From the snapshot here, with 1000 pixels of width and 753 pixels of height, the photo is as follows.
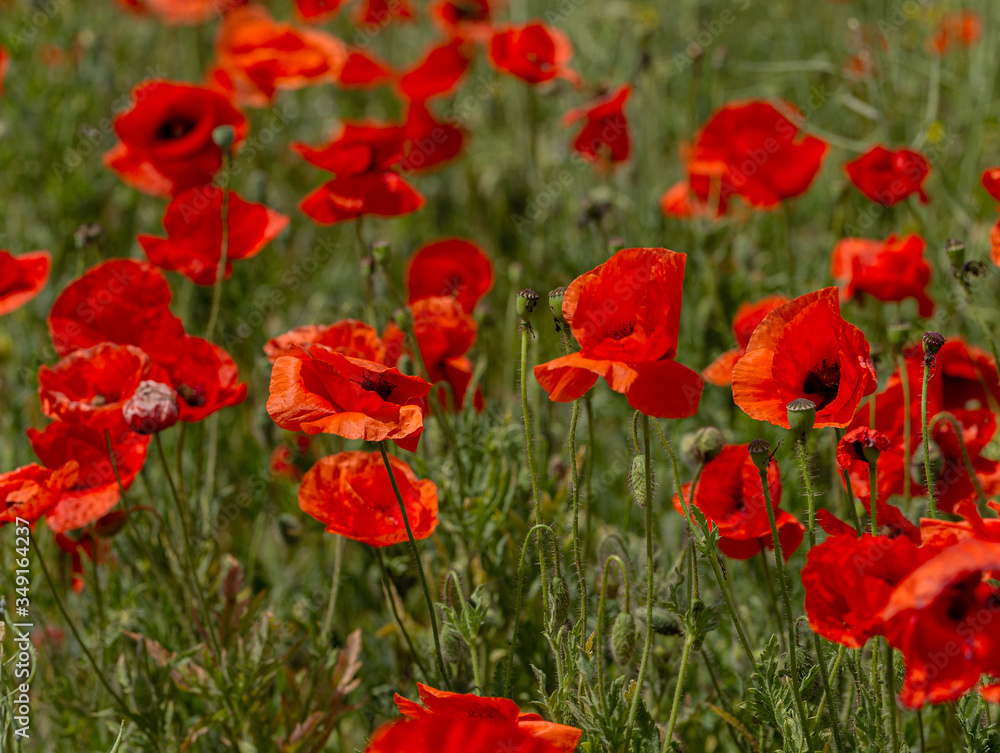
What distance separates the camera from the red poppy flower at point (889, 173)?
2320 mm

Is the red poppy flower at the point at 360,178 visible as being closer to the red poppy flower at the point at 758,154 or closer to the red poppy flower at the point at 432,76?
the red poppy flower at the point at 758,154

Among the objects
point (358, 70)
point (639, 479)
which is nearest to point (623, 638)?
point (639, 479)

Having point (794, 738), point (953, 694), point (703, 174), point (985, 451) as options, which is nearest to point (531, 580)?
point (794, 738)

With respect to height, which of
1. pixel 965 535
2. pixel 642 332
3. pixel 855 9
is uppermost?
pixel 855 9

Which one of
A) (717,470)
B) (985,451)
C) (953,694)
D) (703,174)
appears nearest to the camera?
(953,694)

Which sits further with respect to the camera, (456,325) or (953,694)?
(456,325)

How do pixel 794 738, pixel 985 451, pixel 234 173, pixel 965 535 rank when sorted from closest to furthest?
Answer: pixel 965 535, pixel 794 738, pixel 985 451, pixel 234 173

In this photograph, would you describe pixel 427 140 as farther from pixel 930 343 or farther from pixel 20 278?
pixel 930 343

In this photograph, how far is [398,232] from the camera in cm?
381

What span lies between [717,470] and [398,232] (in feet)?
7.70

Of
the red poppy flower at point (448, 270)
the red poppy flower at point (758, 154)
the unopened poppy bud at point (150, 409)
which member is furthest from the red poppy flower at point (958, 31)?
the unopened poppy bud at point (150, 409)

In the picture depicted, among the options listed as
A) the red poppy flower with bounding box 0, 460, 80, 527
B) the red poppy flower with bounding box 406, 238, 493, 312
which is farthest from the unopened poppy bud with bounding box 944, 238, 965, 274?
the red poppy flower with bounding box 0, 460, 80, 527

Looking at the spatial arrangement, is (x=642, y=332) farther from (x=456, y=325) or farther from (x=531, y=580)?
(x=531, y=580)

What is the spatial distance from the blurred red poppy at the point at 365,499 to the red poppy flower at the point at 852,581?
25.1 inches
